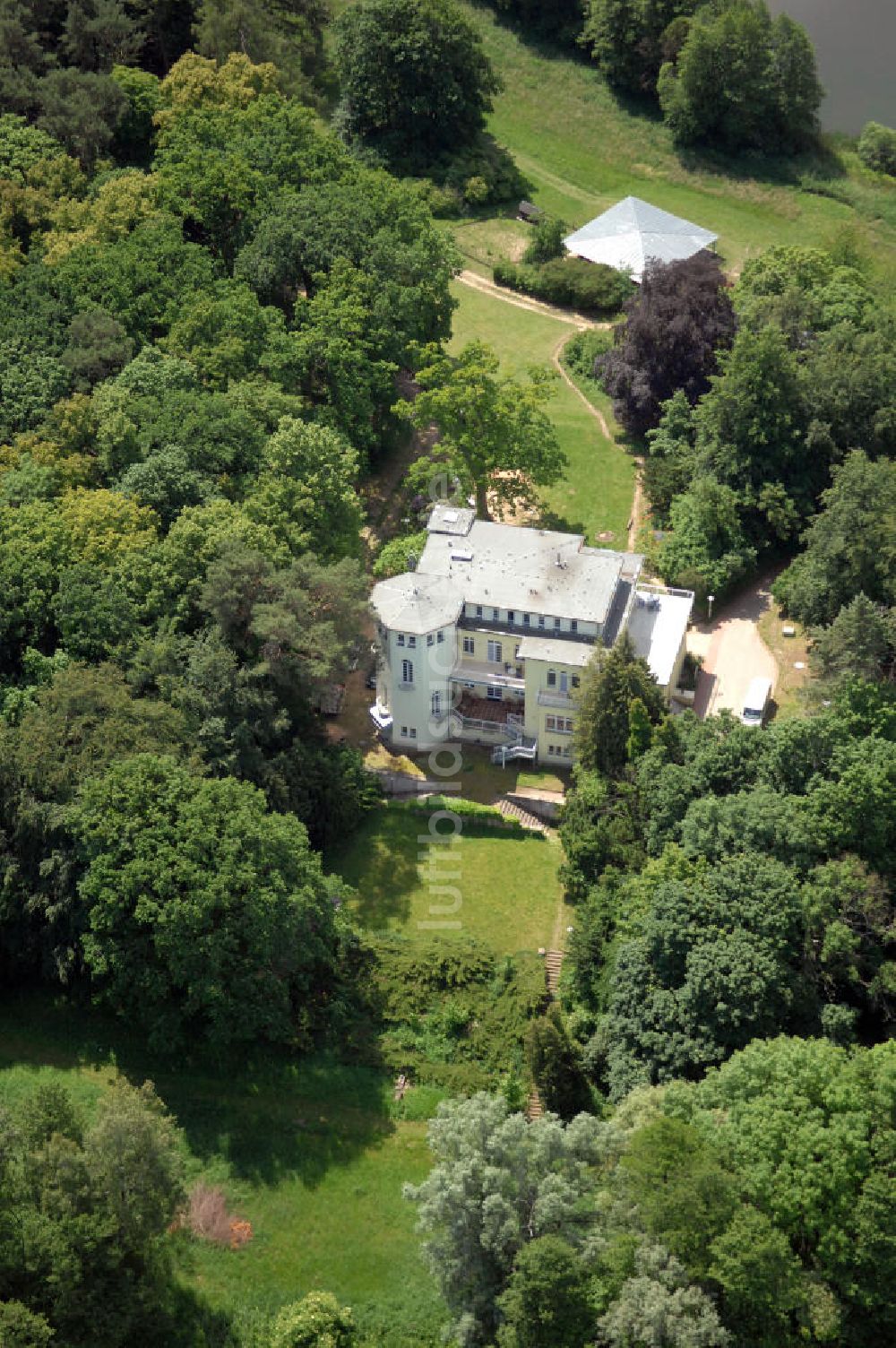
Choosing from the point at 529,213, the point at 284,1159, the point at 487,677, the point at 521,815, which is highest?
the point at 529,213

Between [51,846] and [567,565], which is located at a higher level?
[567,565]

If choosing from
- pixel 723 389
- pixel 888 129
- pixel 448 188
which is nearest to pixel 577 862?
pixel 723 389

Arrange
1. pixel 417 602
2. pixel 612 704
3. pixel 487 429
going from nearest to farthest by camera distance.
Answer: pixel 612 704
pixel 417 602
pixel 487 429

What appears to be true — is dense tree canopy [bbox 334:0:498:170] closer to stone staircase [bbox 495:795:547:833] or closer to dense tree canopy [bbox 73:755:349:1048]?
stone staircase [bbox 495:795:547:833]

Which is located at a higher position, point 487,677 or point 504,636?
point 504,636

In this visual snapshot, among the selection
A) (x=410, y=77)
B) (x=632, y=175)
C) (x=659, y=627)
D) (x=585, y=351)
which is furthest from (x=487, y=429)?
(x=632, y=175)

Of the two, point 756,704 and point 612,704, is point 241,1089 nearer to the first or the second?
point 612,704

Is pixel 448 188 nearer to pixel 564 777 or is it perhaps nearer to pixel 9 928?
pixel 564 777

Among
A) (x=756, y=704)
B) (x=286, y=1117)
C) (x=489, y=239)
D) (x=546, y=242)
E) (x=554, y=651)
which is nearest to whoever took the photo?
(x=286, y=1117)
